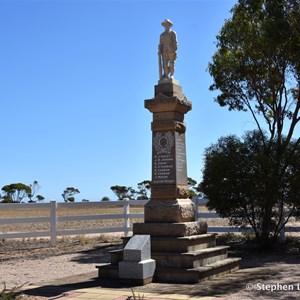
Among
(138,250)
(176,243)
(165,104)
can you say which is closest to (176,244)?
(176,243)

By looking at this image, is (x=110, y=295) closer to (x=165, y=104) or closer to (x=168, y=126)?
(x=168, y=126)

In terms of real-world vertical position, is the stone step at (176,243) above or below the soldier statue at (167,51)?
below

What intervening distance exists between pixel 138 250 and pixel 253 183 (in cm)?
624

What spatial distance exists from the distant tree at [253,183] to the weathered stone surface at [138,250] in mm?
5700

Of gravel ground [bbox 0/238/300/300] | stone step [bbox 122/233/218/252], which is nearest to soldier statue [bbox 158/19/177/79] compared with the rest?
stone step [bbox 122/233/218/252]

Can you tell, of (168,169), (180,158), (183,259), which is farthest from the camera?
(180,158)

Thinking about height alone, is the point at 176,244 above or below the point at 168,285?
above

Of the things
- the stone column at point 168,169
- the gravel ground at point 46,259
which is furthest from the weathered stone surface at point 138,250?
the gravel ground at point 46,259

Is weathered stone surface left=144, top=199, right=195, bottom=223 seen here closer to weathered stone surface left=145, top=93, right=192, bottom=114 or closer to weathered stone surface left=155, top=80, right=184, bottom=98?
weathered stone surface left=145, top=93, right=192, bottom=114

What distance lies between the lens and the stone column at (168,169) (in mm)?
11656

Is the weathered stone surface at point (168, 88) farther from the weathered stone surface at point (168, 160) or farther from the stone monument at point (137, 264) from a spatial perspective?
the stone monument at point (137, 264)

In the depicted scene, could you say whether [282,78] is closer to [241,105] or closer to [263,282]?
[241,105]

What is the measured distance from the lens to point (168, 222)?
38.1 feet

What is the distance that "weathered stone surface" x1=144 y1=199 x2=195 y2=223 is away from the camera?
1157 centimetres
